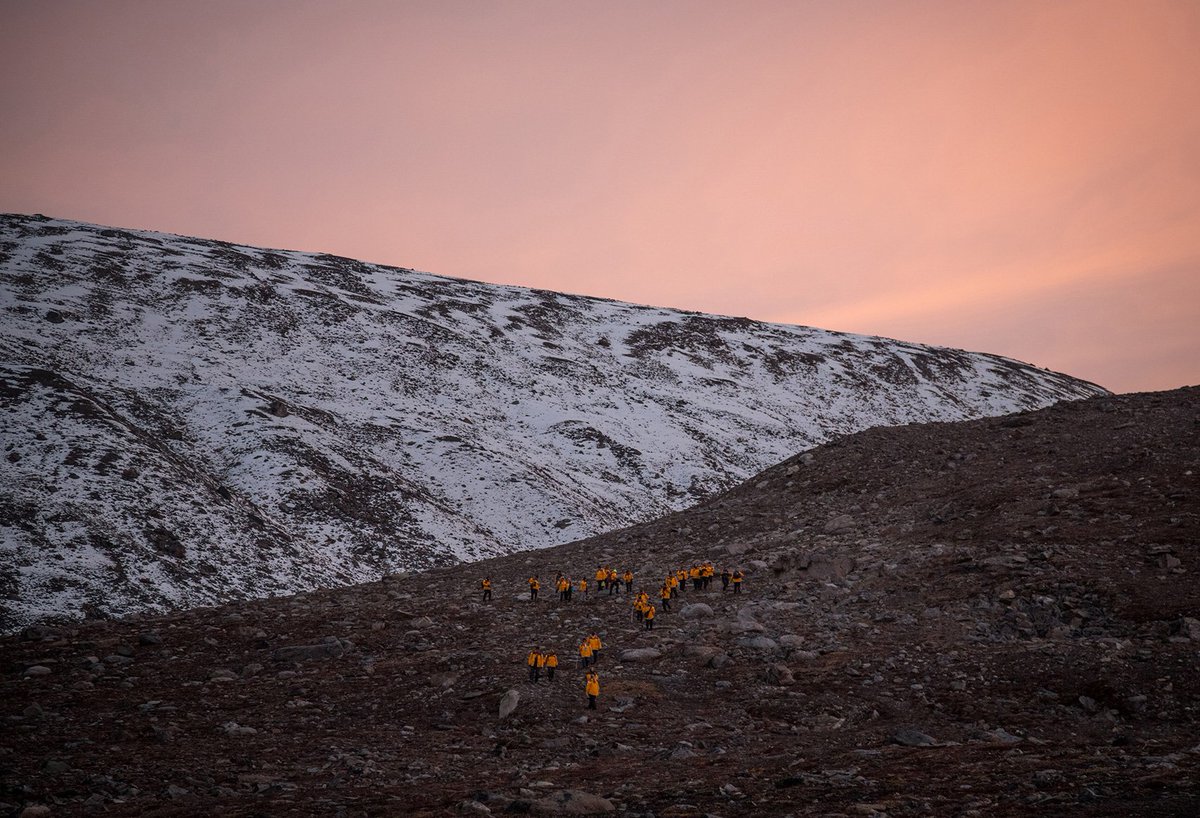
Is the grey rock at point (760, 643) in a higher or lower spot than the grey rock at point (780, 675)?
higher

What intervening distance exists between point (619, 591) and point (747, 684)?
314 inches

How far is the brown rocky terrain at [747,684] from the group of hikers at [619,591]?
16.5 inches

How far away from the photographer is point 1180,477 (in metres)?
19.6

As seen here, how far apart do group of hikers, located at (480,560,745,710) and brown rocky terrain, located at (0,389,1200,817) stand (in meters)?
0.42

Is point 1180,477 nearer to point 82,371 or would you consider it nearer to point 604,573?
point 604,573

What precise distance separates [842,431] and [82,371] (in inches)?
2316

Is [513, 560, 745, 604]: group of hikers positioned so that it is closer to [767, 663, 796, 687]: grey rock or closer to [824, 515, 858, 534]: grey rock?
[824, 515, 858, 534]: grey rock

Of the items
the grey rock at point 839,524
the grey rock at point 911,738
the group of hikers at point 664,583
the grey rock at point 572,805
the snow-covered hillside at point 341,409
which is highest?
the snow-covered hillside at point 341,409

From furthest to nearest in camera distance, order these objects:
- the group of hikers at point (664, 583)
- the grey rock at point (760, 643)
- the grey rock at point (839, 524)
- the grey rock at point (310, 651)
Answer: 1. the grey rock at point (839, 524)
2. the group of hikers at point (664, 583)
3. the grey rock at point (310, 651)
4. the grey rock at point (760, 643)

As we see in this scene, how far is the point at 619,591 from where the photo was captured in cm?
2195

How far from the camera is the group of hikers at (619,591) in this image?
587 inches

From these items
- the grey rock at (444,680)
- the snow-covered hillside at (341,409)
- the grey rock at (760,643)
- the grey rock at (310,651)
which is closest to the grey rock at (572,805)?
the grey rock at (444,680)

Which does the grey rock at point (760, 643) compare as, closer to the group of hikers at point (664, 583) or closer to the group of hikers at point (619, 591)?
the group of hikers at point (619, 591)

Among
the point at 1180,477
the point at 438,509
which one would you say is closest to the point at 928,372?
the point at 438,509
